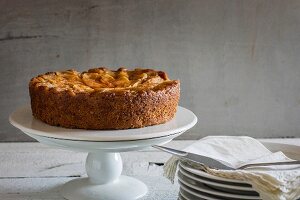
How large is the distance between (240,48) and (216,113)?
204 millimetres

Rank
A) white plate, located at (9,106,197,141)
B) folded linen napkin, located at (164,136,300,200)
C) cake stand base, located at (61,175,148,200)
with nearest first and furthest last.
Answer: folded linen napkin, located at (164,136,300,200) → white plate, located at (9,106,197,141) → cake stand base, located at (61,175,148,200)

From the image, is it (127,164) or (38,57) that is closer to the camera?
(127,164)

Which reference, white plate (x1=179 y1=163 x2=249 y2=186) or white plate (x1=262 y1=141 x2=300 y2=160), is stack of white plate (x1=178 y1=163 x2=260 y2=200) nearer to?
white plate (x1=179 y1=163 x2=249 y2=186)

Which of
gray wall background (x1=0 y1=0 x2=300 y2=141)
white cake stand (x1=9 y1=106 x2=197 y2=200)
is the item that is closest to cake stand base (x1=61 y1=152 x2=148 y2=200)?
white cake stand (x1=9 y1=106 x2=197 y2=200)

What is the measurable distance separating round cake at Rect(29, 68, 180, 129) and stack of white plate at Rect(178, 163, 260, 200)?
16cm

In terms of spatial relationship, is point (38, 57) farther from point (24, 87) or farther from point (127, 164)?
point (127, 164)

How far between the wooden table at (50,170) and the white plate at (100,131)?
166 mm

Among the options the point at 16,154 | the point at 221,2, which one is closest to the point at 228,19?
the point at 221,2

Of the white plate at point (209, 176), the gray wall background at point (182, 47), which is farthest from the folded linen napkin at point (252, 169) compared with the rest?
the gray wall background at point (182, 47)

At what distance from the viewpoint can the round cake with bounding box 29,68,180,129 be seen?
115 cm

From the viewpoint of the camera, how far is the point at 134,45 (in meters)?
1.71

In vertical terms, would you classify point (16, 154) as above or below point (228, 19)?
below

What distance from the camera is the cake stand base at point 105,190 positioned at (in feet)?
4.09

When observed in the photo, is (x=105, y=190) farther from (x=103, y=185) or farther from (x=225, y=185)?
(x=225, y=185)
